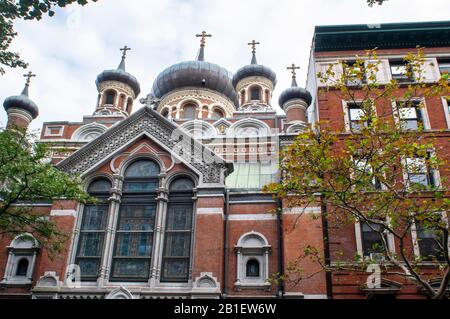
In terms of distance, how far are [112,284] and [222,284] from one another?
4.33m

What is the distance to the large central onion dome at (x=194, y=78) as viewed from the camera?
3734 cm

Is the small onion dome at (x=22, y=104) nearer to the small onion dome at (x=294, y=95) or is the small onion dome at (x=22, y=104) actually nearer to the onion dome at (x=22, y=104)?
the onion dome at (x=22, y=104)

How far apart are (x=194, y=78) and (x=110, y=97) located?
6.53 meters

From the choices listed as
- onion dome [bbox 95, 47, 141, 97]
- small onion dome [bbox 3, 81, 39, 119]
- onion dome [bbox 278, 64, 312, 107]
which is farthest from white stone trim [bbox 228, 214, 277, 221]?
onion dome [bbox 95, 47, 141, 97]

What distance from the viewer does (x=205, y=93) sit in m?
37.2

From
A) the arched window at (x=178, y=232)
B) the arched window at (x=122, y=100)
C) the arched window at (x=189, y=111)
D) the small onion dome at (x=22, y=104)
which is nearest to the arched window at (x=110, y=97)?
the arched window at (x=122, y=100)

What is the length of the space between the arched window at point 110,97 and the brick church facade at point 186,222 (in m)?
11.5

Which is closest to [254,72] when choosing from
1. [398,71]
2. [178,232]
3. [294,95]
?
[294,95]

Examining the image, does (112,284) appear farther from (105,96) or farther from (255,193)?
(105,96)

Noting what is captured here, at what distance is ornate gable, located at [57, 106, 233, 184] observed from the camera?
21.3 m

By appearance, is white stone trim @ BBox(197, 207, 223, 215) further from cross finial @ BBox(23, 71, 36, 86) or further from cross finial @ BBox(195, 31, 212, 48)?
cross finial @ BBox(195, 31, 212, 48)

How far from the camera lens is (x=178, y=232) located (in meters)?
20.5

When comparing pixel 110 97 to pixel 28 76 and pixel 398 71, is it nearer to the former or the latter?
pixel 28 76

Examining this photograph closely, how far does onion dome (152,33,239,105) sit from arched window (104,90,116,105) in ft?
15.0
